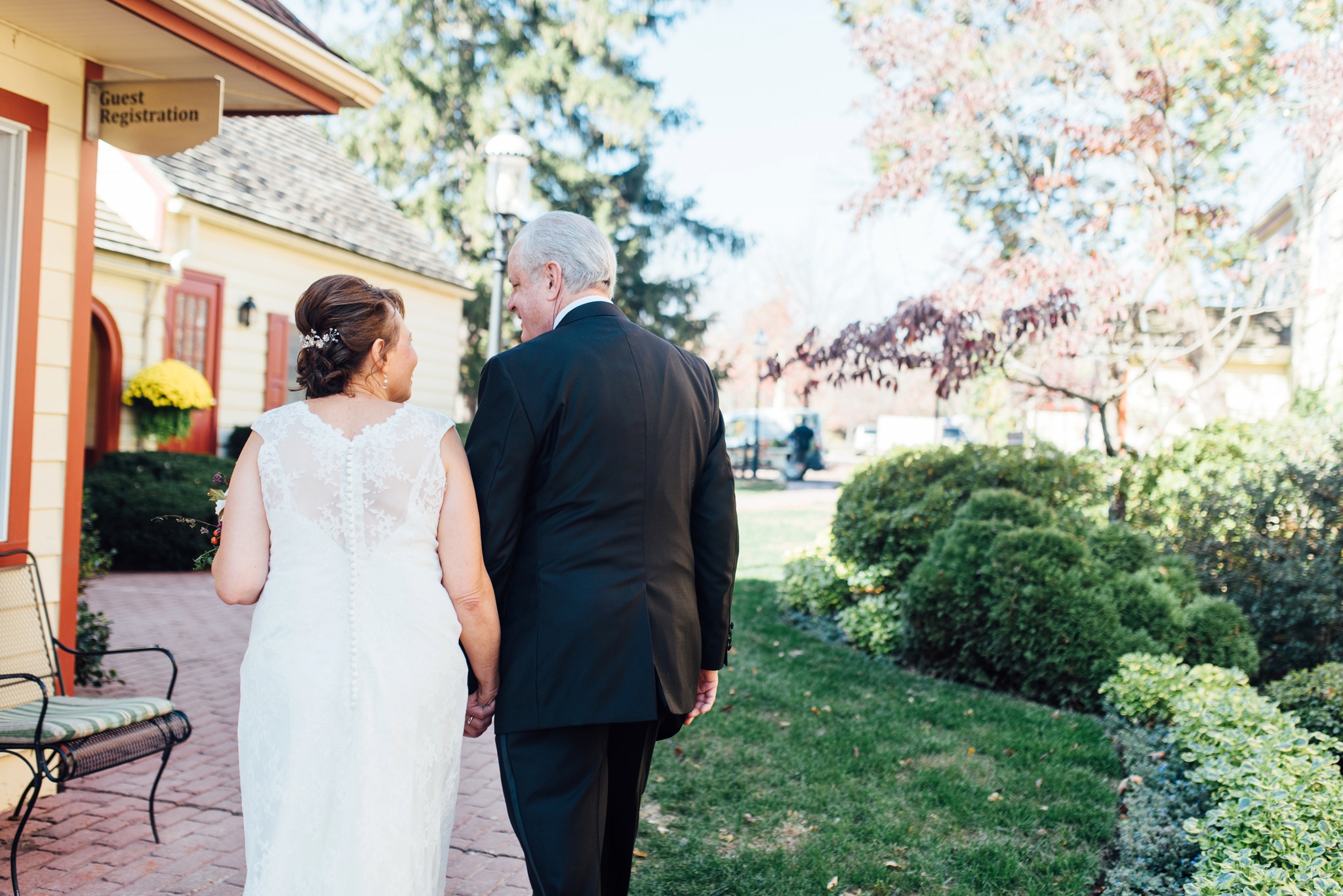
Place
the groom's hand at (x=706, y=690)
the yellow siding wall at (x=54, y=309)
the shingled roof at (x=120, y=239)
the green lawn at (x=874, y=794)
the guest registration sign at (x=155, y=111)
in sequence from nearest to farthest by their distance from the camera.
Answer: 1. the groom's hand at (x=706, y=690)
2. the green lawn at (x=874, y=794)
3. the yellow siding wall at (x=54, y=309)
4. the guest registration sign at (x=155, y=111)
5. the shingled roof at (x=120, y=239)

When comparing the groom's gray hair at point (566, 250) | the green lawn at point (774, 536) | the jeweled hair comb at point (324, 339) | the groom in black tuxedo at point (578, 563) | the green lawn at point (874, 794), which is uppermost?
the groom's gray hair at point (566, 250)

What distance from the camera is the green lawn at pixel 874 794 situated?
353 cm

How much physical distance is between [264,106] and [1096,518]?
6.27 metres

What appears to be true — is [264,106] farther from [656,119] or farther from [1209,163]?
[656,119]

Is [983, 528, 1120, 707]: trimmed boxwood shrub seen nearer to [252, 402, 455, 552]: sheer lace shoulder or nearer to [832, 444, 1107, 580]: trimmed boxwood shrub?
[832, 444, 1107, 580]: trimmed boxwood shrub

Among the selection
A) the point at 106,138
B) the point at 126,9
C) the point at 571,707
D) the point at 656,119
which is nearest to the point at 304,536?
the point at 571,707

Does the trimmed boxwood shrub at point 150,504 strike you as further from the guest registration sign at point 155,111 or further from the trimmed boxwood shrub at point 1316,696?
the trimmed boxwood shrub at point 1316,696

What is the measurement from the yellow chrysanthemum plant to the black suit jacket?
934 cm

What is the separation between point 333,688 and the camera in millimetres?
2197

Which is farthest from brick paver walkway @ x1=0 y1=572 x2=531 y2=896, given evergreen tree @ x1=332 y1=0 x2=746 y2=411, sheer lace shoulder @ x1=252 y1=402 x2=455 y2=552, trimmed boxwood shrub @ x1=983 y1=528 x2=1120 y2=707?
evergreen tree @ x1=332 y1=0 x2=746 y2=411

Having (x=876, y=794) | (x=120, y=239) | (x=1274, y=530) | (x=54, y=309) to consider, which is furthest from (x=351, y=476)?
(x=120, y=239)

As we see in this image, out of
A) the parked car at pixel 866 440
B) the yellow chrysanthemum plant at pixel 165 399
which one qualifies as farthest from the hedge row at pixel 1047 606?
the parked car at pixel 866 440

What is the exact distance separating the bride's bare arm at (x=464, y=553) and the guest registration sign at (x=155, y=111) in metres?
2.62

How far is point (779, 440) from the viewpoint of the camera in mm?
29562
